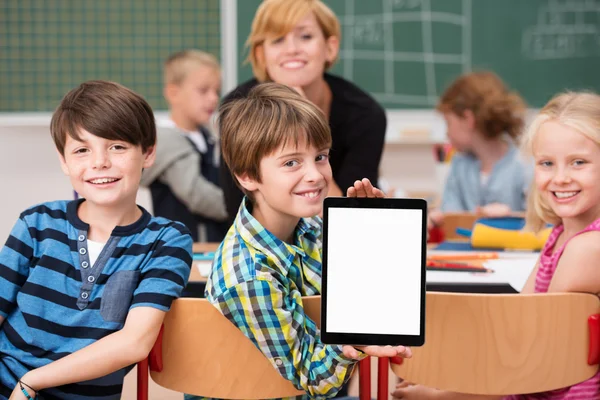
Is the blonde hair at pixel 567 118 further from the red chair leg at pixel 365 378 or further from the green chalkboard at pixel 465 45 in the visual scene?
the green chalkboard at pixel 465 45

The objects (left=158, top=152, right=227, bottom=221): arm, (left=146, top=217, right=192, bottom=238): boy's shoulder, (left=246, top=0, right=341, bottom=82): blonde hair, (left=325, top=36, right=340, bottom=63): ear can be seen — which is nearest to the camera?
(left=146, top=217, right=192, bottom=238): boy's shoulder

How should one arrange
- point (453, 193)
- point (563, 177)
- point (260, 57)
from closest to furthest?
point (563, 177) → point (260, 57) → point (453, 193)

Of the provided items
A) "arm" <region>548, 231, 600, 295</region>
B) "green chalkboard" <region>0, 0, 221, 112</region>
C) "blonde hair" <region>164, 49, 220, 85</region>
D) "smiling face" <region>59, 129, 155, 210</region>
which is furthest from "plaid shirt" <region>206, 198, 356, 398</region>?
"green chalkboard" <region>0, 0, 221, 112</region>

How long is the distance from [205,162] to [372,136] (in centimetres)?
101

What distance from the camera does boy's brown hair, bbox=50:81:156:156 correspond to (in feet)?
4.87

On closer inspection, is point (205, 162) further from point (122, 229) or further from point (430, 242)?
point (122, 229)

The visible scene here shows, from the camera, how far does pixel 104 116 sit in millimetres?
1486

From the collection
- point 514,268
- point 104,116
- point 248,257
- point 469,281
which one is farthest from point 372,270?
point 514,268

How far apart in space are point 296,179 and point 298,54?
0.96 meters

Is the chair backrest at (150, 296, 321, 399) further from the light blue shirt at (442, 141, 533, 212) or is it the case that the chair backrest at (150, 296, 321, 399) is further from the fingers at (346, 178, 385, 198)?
the light blue shirt at (442, 141, 533, 212)

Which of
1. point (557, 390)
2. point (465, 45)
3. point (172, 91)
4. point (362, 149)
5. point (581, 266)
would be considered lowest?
point (557, 390)

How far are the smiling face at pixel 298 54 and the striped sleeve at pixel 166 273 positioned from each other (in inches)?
35.8

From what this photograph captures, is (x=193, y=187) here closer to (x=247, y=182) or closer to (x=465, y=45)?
(x=247, y=182)

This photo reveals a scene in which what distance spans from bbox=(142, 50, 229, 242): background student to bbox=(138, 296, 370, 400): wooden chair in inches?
65.8
